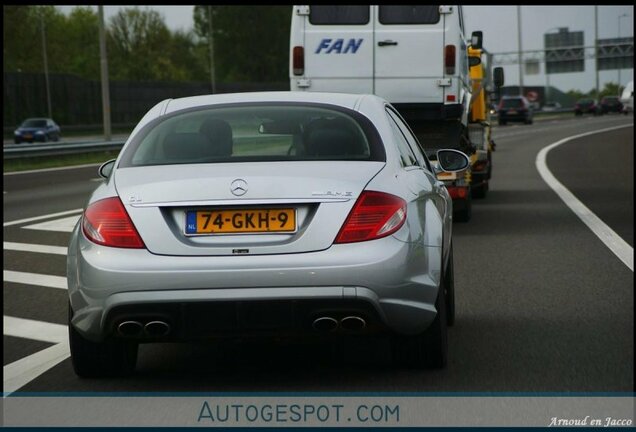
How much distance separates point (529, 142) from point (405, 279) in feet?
145

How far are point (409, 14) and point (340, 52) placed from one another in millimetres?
1041

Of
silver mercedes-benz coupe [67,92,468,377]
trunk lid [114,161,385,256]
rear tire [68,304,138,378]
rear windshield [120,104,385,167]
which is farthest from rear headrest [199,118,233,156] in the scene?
rear tire [68,304,138,378]

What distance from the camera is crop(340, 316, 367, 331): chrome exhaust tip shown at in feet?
20.2

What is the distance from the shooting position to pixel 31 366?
7.09 m

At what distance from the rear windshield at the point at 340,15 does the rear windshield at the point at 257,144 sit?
39.2ft

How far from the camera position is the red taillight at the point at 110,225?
6.22 meters

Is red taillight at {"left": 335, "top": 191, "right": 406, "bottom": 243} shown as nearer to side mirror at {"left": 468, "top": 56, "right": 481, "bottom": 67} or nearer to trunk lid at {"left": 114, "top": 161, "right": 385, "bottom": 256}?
trunk lid at {"left": 114, "top": 161, "right": 385, "bottom": 256}

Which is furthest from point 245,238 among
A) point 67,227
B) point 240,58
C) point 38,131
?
point 240,58

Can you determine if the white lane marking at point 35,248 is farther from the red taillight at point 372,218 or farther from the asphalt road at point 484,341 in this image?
the red taillight at point 372,218


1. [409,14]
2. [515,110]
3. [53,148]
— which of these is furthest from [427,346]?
[515,110]

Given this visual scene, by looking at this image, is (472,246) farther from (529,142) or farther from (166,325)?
(529,142)

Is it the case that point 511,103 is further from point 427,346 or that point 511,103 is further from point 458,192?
point 427,346

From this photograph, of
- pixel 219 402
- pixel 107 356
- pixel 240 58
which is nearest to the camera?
pixel 219 402

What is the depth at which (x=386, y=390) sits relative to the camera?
6273 millimetres
